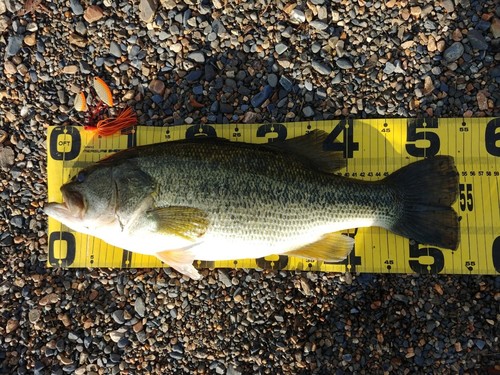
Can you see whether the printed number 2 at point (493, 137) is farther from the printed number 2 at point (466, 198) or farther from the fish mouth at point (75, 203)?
the fish mouth at point (75, 203)

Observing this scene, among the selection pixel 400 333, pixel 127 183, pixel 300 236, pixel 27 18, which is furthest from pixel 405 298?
pixel 27 18

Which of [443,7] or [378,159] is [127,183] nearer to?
[378,159]

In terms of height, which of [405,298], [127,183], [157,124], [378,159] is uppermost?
[157,124]

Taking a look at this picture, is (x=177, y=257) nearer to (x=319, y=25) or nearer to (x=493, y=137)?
(x=319, y=25)

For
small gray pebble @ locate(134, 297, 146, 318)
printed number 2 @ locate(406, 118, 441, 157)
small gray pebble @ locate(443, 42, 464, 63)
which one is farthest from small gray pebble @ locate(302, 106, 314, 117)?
small gray pebble @ locate(134, 297, 146, 318)

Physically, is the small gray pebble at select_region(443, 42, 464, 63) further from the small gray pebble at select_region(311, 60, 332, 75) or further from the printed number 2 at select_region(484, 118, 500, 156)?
the small gray pebble at select_region(311, 60, 332, 75)

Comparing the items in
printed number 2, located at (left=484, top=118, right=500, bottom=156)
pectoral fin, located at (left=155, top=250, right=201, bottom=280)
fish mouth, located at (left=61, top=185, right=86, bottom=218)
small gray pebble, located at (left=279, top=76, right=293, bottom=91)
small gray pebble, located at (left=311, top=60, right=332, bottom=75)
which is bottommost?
pectoral fin, located at (left=155, top=250, right=201, bottom=280)
